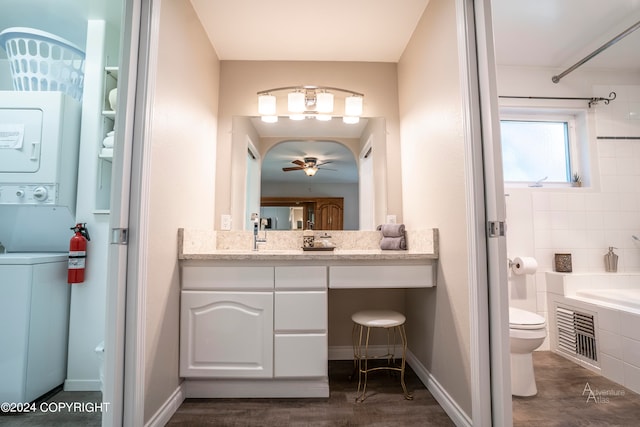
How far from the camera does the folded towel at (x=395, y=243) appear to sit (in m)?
2.18

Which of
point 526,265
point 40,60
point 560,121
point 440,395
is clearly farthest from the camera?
point 560,121

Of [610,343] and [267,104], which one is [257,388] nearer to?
[267,104]

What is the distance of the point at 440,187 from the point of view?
1714mm

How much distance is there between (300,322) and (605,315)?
2.05 m

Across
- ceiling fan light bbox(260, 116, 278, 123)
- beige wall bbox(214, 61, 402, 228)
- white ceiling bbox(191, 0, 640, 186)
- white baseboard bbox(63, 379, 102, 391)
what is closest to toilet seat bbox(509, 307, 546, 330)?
beige wall bbox(214, 61, 402, 228)

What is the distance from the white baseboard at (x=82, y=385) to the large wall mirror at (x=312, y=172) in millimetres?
1360

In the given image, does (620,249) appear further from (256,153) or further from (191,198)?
(191,198)

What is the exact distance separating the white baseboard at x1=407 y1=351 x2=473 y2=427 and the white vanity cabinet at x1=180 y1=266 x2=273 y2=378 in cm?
96

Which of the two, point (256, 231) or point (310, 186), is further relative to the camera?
point (310, 186)

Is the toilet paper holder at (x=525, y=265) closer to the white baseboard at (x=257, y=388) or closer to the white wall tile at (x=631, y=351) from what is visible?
the white wall tile at (x=631, y=351)

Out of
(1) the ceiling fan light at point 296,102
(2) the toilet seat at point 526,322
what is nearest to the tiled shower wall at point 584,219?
(2) the toilet seat at point 526,322

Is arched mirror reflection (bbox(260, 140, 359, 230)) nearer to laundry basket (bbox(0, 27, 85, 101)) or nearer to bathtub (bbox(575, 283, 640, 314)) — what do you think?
laundry basket (bbox(0, 27, 85, 101))

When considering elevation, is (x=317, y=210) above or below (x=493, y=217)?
above

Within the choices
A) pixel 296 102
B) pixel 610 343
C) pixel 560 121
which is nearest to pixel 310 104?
pixel 296 102
